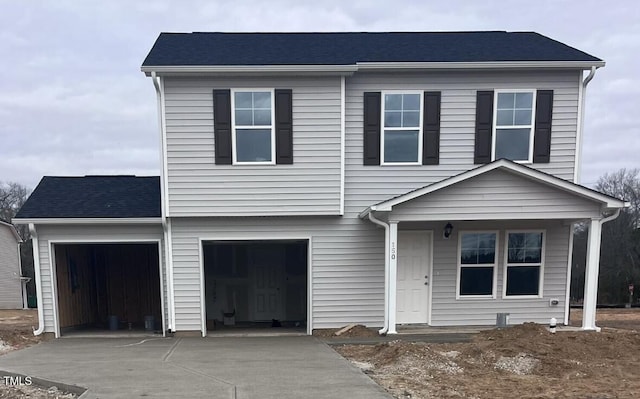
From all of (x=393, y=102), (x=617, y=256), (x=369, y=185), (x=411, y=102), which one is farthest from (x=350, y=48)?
(x=617, y=256)

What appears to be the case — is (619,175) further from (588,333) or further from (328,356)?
(328,356)

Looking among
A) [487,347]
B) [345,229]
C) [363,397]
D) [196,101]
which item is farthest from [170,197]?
[487,347]

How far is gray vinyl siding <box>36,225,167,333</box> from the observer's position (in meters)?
7.91

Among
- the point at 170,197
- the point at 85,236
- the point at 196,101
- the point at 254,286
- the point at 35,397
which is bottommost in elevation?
the point at 254,286

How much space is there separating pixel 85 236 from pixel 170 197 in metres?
2.08

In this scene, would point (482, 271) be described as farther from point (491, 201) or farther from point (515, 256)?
point (491, 201)

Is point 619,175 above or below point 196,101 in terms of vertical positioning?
below

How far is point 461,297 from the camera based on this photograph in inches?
318

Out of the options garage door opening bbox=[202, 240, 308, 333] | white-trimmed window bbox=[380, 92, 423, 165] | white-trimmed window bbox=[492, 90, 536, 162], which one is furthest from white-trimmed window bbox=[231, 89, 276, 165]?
white-trimmed window bbox=[492, 90, 536, 162]

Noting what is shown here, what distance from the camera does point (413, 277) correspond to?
26.7ft

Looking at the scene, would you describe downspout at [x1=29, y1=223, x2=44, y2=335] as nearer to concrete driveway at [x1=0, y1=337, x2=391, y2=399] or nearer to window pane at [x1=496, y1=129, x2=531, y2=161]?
concrete driveway at [x1=0, y1=337, x2=391, y2=399]

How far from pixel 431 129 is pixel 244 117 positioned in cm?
373

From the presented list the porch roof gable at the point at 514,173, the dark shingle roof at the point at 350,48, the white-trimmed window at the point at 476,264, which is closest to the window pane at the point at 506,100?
the dark shingle roof at the point at 350,48

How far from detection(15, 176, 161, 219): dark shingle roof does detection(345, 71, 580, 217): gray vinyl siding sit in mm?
4181
